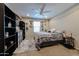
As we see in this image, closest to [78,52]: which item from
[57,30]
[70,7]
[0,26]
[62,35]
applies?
[62,35]

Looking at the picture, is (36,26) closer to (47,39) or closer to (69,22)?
(47,39)

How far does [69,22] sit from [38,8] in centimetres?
77

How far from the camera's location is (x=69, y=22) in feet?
6.47

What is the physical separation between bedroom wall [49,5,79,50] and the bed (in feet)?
0.56

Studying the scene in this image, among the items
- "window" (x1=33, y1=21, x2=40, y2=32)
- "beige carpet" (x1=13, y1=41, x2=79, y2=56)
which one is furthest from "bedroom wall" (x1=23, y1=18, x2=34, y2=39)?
"beige carpet" (x1=13, y1=41, x2=79, y2=56)

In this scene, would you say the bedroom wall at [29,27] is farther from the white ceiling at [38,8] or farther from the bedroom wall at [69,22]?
the bedroom wall at [69,22]

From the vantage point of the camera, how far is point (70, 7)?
72.6 inches

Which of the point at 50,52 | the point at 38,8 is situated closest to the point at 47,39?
the point at 50,52

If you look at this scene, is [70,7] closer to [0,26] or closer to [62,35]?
[62,35]

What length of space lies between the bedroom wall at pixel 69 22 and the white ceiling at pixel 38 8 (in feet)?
0.42

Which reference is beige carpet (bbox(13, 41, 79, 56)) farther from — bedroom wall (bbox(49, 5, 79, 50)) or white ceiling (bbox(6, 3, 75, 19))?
white ceiling (bbox(6, 3, 75, 19))

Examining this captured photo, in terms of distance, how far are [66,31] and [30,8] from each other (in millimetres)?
969

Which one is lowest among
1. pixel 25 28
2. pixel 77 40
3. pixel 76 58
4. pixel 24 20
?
pixel 76 58

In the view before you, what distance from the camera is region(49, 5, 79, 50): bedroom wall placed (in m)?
1.89
